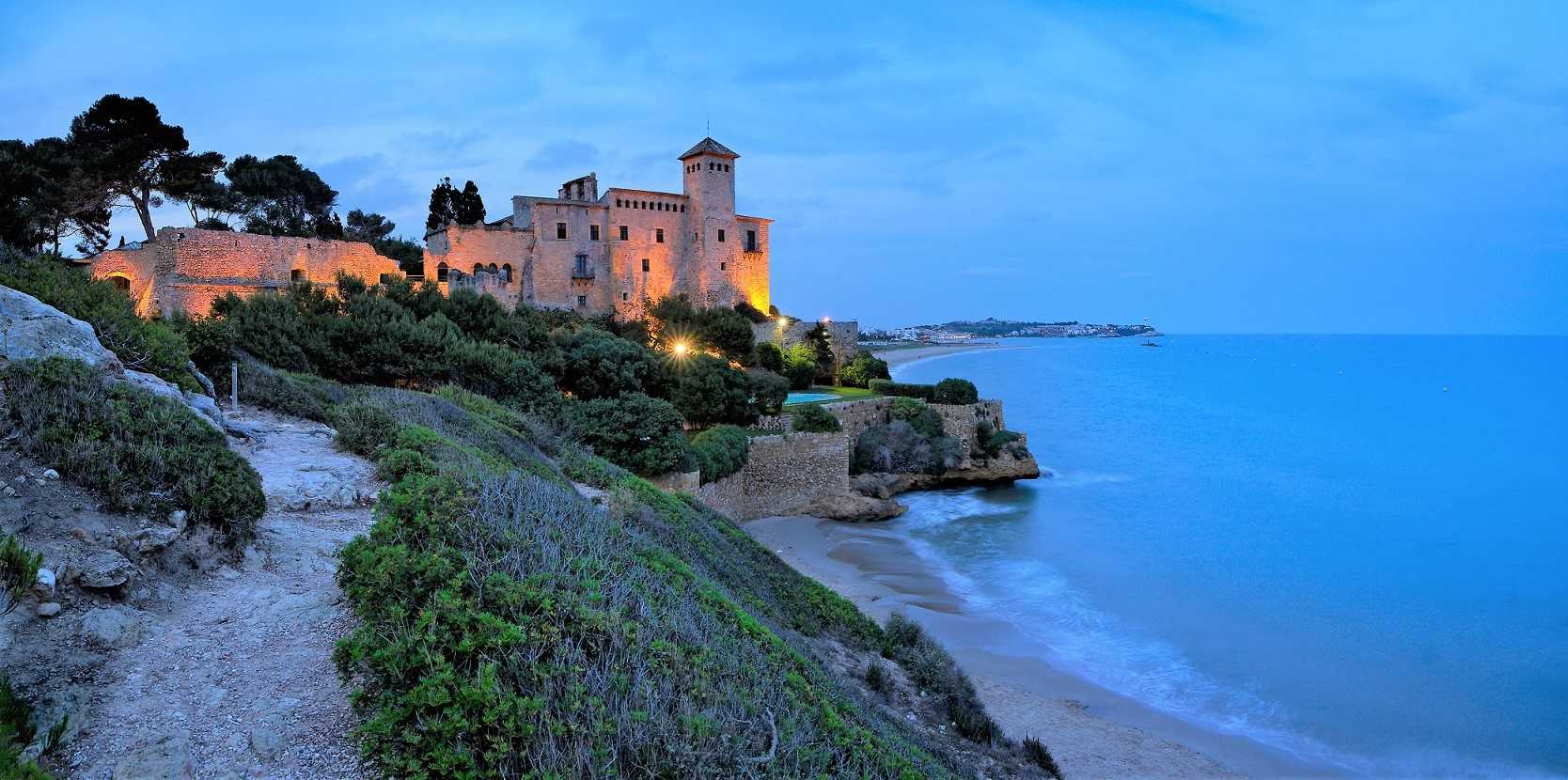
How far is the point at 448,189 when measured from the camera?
42.3m

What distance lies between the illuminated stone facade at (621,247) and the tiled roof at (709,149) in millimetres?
47

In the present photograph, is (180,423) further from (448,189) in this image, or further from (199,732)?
(448,189)

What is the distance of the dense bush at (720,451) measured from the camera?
60.6ft

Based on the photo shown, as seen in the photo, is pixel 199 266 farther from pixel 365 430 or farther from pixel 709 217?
pixel 709 217

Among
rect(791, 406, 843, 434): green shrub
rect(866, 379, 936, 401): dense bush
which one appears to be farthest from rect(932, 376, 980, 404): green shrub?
rect(791, 406, 843, 434): green shrub

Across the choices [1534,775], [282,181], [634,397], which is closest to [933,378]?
[282,181]

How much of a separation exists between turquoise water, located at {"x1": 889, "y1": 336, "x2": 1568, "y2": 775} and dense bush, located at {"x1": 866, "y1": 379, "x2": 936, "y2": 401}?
200 inches

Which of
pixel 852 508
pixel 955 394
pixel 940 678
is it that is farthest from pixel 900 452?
pixel 940 678

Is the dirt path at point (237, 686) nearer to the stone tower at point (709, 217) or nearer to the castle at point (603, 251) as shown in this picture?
the castle at point (603, 251)

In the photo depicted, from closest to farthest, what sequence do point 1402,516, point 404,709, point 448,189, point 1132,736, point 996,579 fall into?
point 404,709 < point 1132,736 < point 996,579 < point 1402,516 < point 448,189

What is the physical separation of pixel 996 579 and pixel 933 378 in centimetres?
4641

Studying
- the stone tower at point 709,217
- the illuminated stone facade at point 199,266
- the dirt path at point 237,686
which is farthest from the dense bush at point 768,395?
the dirt path at point 237,686

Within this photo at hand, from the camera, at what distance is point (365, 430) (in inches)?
365

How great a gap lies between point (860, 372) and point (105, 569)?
3411 cm
